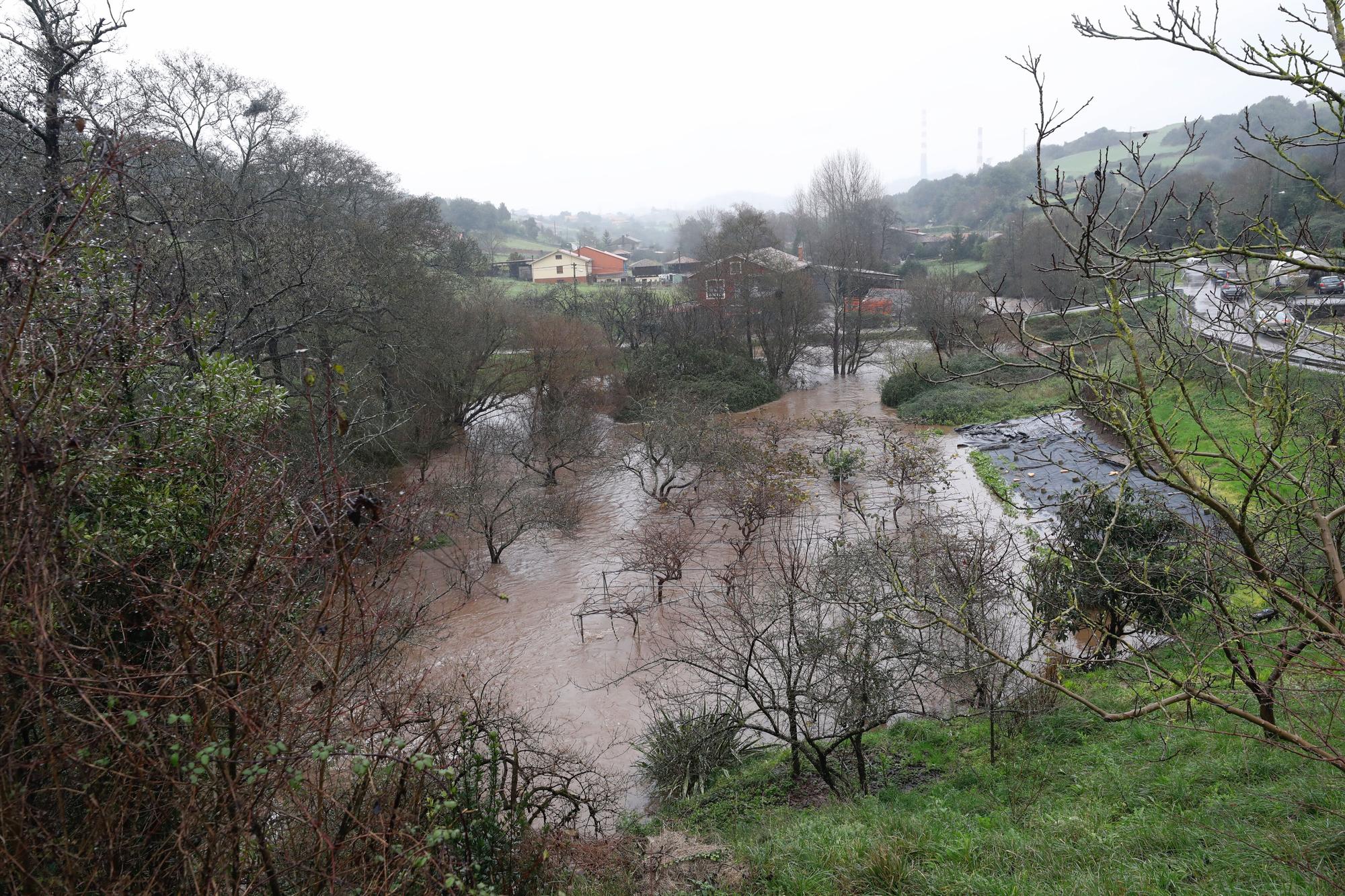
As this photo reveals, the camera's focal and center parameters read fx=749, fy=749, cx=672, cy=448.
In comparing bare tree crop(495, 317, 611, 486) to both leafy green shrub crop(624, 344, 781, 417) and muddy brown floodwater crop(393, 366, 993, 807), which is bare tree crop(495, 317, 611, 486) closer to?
muddy brown floodwater crop(393, 366, 993, 807)

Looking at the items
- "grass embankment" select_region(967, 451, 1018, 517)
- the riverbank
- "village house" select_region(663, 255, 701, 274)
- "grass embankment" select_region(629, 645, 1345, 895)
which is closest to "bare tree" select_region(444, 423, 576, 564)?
the riverbank

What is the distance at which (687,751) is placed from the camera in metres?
7.98

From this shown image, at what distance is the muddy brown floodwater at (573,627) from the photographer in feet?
31.5

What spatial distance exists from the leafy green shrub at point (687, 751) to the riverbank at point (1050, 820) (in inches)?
9.0

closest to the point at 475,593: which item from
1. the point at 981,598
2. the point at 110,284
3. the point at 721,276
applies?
the point at 110,284

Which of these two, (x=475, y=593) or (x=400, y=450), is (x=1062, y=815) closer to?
(x=475, y=593)

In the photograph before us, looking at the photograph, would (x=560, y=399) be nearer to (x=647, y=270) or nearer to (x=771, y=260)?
(x=771, y=260)

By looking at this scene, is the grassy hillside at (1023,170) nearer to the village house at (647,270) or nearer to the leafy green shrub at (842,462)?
the village house at (647,270)

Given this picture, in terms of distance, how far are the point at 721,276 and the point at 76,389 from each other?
1148 inches

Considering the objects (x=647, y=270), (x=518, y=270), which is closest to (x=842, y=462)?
(x=518, y=270)

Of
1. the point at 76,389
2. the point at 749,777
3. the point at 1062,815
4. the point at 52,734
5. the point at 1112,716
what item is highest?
the point at 76,389

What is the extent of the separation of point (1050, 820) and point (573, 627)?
25.6 ft

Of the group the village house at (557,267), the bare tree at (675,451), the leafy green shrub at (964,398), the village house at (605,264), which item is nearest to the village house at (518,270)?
the village house at (557,267)

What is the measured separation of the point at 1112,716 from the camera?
3.67 meters
